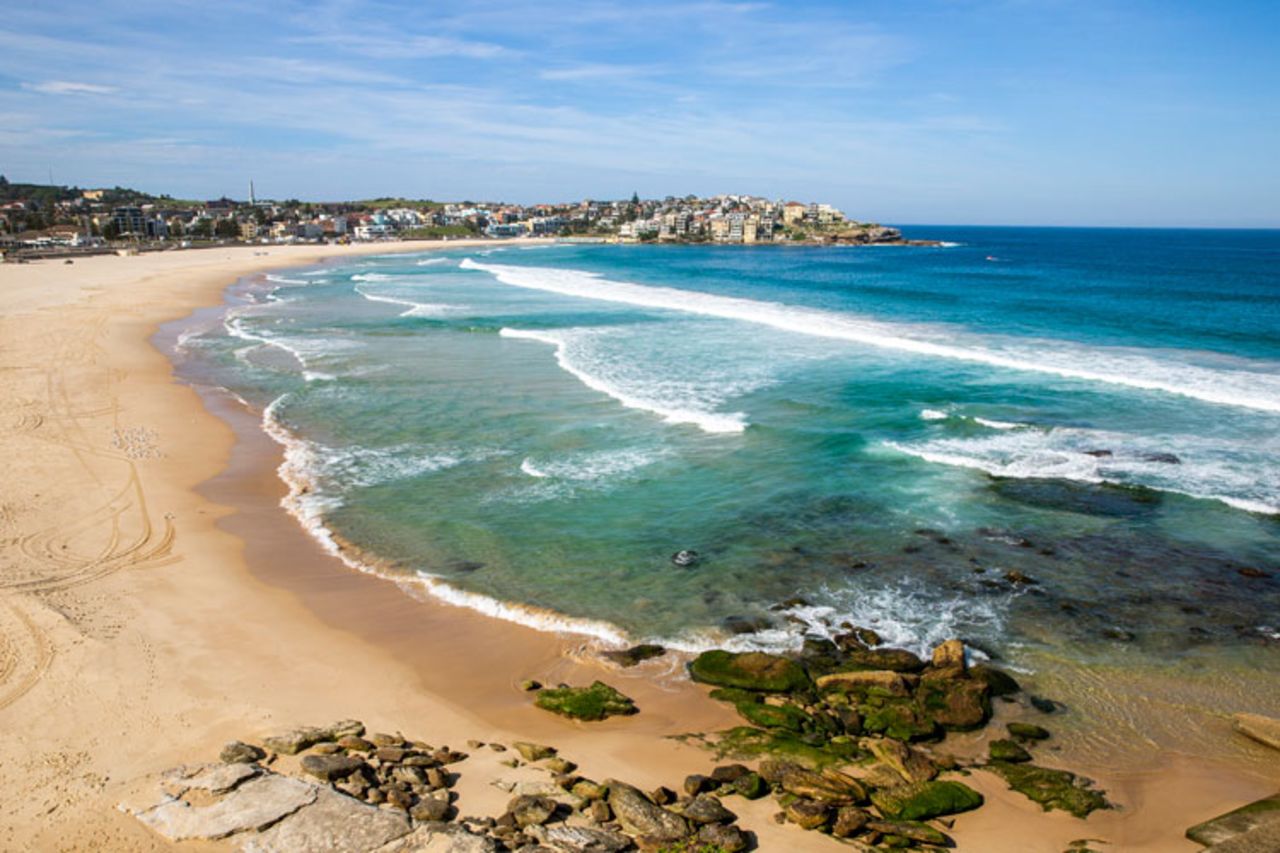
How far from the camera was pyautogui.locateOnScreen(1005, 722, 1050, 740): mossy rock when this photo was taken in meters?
9.70

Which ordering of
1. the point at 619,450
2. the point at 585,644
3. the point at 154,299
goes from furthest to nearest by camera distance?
the point at 154,299 → the point at 619,450 → the point at 585,644

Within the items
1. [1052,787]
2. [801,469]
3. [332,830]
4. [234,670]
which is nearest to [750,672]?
[1052,787]

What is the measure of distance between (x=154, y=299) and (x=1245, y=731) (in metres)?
58.6

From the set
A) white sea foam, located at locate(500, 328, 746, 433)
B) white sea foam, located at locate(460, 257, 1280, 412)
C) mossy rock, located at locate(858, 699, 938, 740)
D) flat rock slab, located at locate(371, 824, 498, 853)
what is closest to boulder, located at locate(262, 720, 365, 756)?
flat rock slab, located at locate(371, 824, 498, 853)

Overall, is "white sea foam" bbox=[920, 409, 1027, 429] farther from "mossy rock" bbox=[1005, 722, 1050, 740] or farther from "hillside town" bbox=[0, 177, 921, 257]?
"hillside town" bbox=[0, 177, 921, 257]

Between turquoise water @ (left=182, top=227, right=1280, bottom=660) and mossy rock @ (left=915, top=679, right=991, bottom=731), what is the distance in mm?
1367

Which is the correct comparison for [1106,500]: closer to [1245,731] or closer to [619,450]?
[1245,731]

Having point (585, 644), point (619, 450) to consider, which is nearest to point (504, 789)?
point (585, 644)

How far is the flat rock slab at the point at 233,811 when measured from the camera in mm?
7504

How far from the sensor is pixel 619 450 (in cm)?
2050

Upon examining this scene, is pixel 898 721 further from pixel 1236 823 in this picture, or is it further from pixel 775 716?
pixel 1236 823

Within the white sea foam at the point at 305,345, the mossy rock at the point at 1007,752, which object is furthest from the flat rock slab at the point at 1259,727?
the white sea foam at the point at 305,345

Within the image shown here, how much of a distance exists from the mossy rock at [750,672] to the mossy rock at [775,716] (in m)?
0.38

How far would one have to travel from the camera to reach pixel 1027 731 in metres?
9.77
